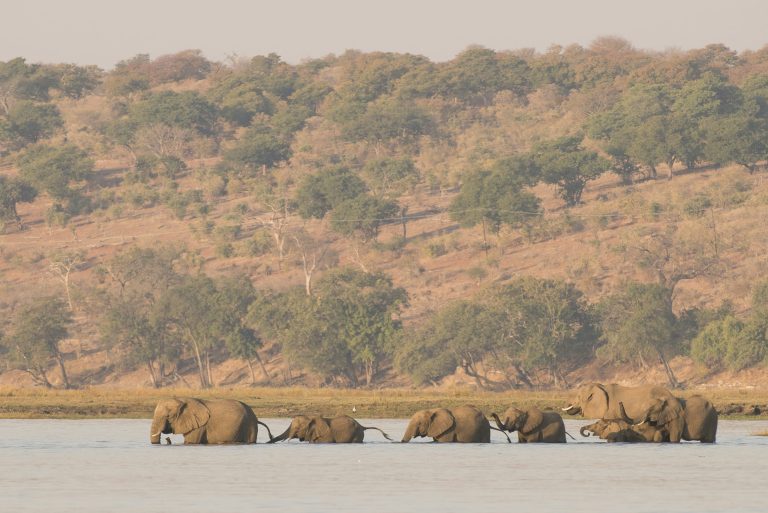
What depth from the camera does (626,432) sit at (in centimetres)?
3475

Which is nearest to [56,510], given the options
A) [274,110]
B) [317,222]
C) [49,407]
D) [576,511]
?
[576,511]

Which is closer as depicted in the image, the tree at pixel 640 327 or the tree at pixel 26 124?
the tree at pixel 640 327

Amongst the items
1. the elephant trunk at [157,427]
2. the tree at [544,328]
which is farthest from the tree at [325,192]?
the elephant trunk at [157,427]

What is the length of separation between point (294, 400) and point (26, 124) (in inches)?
2788

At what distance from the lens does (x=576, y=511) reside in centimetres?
2288

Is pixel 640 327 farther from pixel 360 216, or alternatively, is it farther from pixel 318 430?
pixel 318 430

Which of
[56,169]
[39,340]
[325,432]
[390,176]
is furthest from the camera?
[56,169]

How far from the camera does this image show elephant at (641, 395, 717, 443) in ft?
112

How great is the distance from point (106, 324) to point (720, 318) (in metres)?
28.8

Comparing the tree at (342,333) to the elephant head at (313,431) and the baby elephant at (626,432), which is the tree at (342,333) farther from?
the baby elephant at (626,432)

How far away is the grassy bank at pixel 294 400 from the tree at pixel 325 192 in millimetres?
33383

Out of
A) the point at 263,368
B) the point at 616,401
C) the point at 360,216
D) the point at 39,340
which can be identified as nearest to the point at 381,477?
the point at 616,401

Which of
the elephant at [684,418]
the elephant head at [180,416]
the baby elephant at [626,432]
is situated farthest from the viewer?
the baby elephant at [626,432]

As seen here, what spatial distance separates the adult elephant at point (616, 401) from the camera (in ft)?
113
